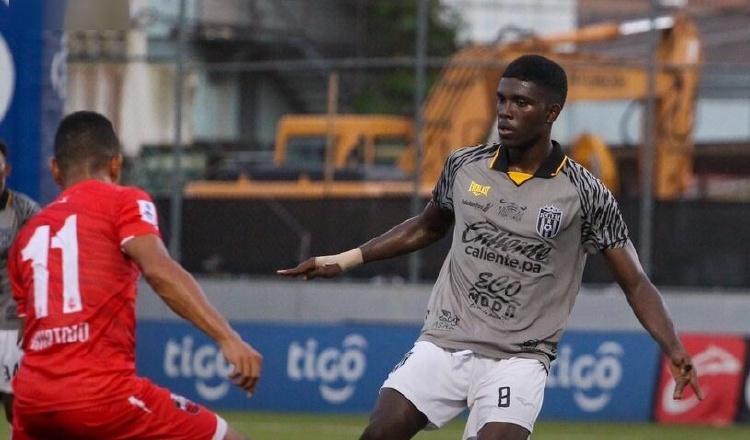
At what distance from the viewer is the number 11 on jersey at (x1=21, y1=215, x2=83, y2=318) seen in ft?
19.2

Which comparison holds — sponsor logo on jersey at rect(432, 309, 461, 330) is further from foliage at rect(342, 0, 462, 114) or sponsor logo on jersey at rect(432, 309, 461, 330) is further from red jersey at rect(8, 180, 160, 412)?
foliage at rect(342, 0, 462, 114)

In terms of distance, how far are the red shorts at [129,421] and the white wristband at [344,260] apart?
1328mm

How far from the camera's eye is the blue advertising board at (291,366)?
1528cm

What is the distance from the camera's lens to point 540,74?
6.99m

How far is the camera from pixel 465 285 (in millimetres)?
6992

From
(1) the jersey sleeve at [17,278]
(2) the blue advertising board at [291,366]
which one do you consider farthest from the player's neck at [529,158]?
(2) the blue advertising board at [291,366]

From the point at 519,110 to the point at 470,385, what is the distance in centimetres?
117

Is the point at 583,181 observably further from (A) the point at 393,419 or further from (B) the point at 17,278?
(B) the point at 17,278

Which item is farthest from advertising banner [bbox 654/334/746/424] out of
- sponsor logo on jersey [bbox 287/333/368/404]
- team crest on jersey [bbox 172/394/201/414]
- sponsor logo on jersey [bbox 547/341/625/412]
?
team crest on jersey [bbox 172/394/201/414]

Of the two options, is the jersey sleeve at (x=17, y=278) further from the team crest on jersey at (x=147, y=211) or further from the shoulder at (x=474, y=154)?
the shoulder at (x=474, y=154)

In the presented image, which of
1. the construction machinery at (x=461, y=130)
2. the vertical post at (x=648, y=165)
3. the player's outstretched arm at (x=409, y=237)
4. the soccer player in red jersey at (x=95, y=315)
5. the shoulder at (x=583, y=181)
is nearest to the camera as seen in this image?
the soccer player in red jersey at (x=95, y=315)

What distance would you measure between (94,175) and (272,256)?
1130cm

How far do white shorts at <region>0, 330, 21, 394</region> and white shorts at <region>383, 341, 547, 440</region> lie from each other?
11.0 ft

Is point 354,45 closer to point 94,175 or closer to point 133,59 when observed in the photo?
point 133,59
